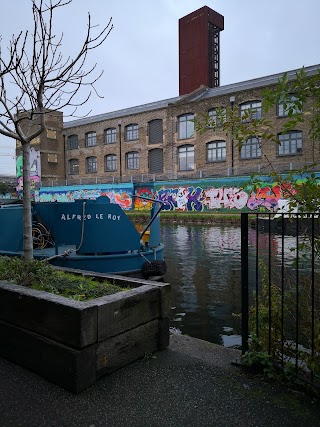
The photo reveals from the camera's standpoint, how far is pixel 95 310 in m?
3.03

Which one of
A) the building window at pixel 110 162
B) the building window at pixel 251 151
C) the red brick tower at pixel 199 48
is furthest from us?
the red brick tower at pixel 199 48

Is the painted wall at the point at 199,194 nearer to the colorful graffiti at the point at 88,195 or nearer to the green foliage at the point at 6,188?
the colorful graffiti at the point at 88,195

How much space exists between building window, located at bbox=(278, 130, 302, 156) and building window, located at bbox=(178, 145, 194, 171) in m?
→ 8.94

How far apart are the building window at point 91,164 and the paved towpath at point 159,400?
4277cm

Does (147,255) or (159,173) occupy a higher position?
(159,173)

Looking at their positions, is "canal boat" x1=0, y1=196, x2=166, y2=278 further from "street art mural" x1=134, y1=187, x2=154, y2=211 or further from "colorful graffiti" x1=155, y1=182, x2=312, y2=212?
"street art mural" x1=134, y1=187, x2=154, y2=211

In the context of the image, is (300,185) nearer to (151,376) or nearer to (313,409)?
(313,409)

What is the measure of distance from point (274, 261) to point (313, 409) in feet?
25.2

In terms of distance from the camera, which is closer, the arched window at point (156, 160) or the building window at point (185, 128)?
the building window at point (185, 128)

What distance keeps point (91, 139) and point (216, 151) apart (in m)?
17.8

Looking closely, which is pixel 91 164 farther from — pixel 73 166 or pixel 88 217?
pixel 88 217

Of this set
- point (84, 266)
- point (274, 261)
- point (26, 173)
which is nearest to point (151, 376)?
point (26, 173)

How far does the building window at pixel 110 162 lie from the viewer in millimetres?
43125

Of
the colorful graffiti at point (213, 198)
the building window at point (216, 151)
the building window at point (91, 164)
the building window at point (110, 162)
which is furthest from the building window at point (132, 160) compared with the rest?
the building window at point (216, 151)
